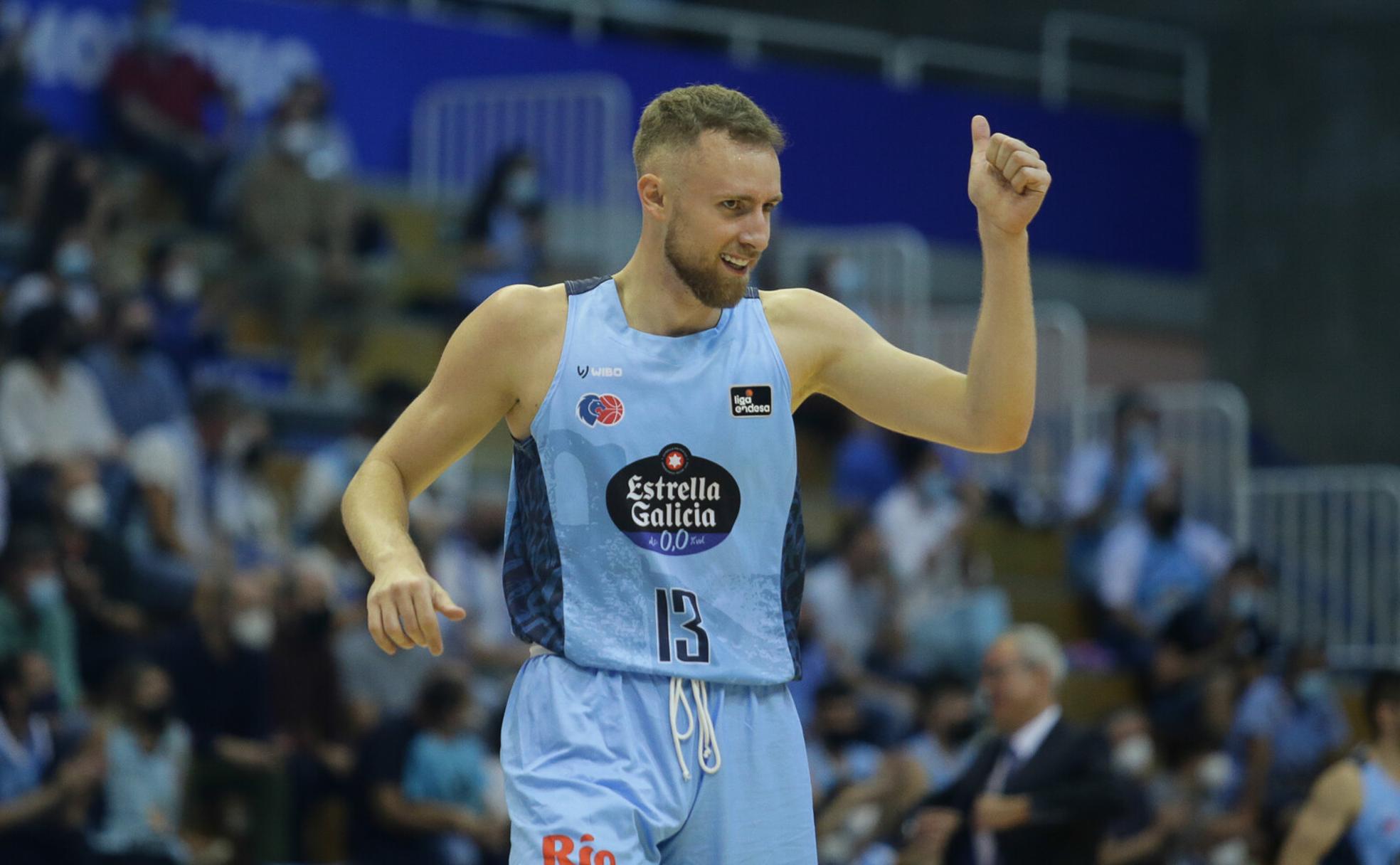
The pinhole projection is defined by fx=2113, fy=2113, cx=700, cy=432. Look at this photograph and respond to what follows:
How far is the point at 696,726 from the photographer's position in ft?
14.5

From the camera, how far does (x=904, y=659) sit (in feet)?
44.2

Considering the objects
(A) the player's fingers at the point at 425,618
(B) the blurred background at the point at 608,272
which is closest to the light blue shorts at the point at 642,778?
(A) the player's fingers at the point at 425,618

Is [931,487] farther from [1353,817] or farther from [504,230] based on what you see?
[1353,817]

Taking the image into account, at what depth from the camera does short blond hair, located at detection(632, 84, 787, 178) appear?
458 centimetres

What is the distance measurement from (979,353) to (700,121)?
79cm

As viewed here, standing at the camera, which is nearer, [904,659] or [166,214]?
[904,659]

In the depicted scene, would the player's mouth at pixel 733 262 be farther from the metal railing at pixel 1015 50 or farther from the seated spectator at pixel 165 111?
the metal railing at pixel 1015 50

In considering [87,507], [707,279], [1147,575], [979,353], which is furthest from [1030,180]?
[1147,575]

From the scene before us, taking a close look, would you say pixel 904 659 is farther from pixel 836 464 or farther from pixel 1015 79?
pixel 1015 79

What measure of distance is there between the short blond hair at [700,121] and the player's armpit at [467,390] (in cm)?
43

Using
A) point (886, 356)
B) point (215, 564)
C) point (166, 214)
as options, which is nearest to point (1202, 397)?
point (166, 214)

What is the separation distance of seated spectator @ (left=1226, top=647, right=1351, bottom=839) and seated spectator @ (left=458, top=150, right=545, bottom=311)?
5846 mm

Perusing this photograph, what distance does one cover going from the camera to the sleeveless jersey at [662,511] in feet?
14.7

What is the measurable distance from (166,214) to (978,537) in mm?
6426
